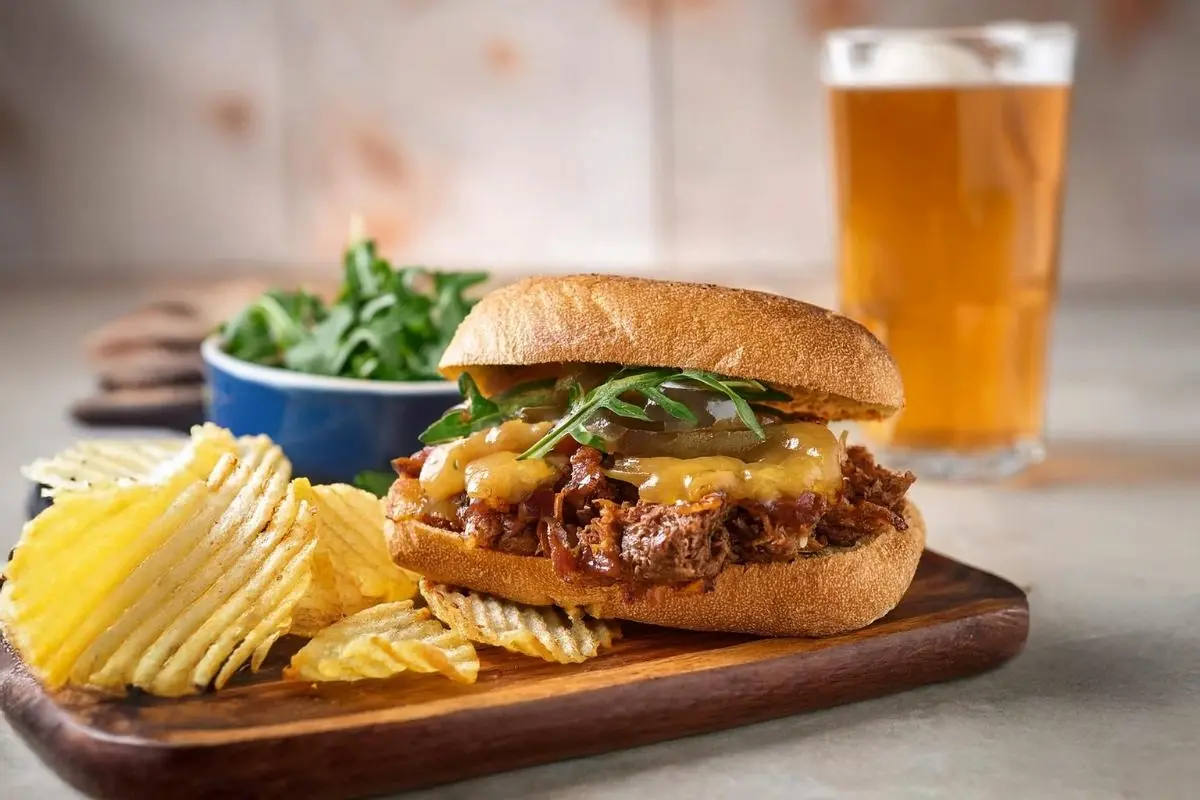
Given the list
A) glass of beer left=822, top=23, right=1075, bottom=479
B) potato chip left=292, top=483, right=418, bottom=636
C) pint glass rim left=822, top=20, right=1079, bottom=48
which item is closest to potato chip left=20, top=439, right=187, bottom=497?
potato chip left=292, top=483, right=418, bottom=636

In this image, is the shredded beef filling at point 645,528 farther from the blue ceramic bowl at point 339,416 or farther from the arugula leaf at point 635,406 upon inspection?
the blue ceramic bowl at point 339,416

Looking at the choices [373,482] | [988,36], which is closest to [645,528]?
[373,482]

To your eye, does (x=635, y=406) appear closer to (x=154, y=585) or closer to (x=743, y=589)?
(x=743, y=589)

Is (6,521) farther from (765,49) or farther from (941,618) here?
(765,49)

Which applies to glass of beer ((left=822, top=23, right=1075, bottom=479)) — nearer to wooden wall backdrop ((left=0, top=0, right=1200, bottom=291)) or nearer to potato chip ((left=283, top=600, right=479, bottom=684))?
potato chip ((left=283, top=600, right=479, bottom=684))

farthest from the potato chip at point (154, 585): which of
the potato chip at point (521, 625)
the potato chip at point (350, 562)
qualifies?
the potato chip at point (521, 625)
